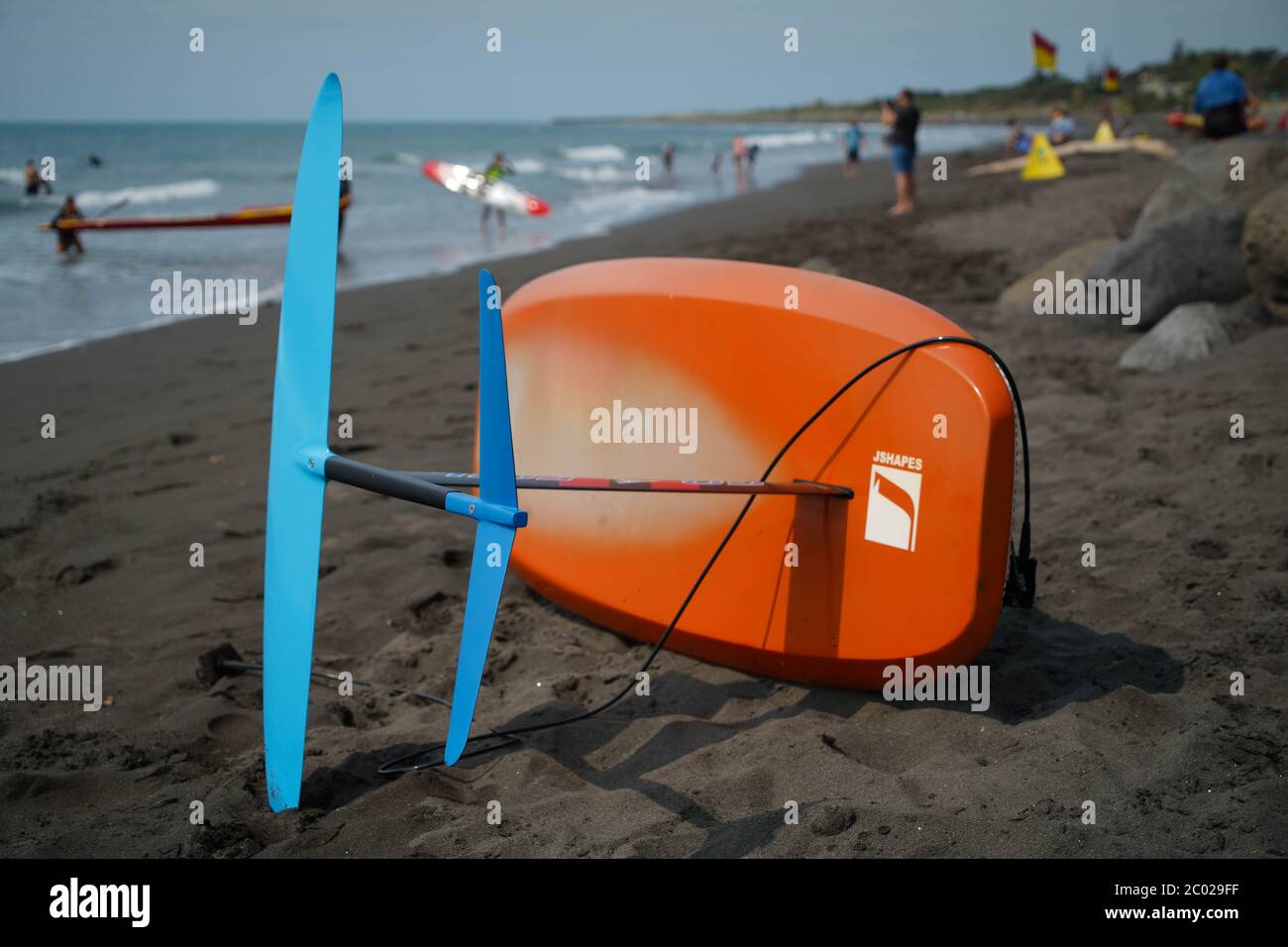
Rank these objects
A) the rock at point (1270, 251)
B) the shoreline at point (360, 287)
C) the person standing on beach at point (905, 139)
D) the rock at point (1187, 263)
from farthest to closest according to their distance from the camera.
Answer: the person standing on beach at point (905, 139) → the shoreline at point (360, 287) → the rock at point (1187, 263) → the rock at point (1270, 251)

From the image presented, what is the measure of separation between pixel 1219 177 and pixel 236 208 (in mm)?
18833

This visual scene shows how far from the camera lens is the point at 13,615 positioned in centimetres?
359

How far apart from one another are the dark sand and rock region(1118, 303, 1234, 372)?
0.18 metres

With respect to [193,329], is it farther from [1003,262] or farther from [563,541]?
[1003,262]

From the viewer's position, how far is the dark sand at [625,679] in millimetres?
2283

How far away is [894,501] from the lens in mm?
2688

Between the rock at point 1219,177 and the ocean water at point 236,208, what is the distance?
287 inches

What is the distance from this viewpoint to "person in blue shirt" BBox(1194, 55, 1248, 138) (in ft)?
35.3

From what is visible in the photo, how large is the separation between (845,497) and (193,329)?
705 centimetres

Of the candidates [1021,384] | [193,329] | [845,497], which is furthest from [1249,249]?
[193,329]
